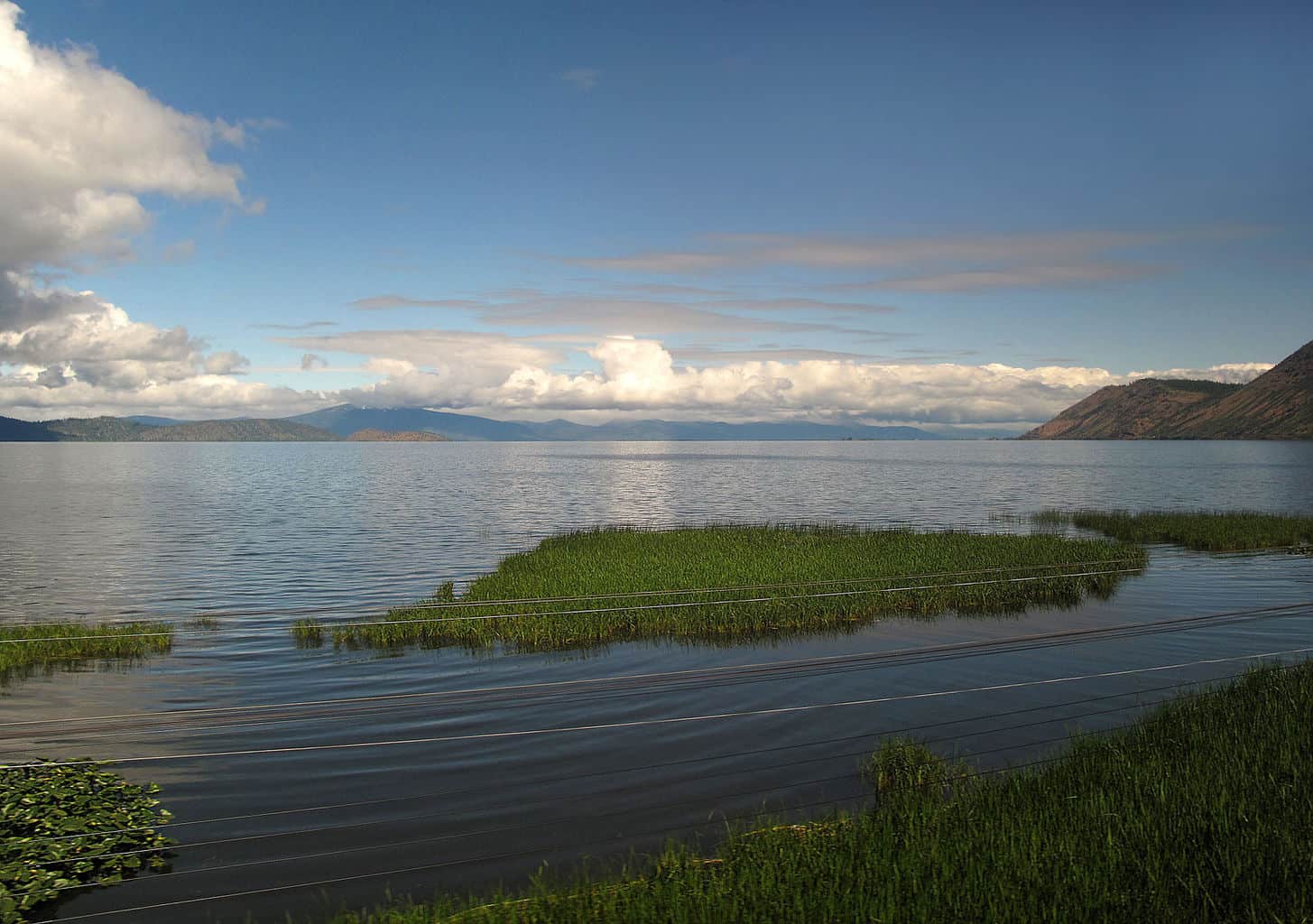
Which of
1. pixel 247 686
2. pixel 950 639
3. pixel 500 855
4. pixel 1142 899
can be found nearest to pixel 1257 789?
pixel 1142 899

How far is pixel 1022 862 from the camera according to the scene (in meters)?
10.7

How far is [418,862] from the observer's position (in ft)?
44.5

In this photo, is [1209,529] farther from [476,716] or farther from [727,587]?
[476,716]

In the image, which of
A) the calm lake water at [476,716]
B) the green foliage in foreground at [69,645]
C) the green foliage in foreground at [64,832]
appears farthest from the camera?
the green foliage in foreground at [69,645]

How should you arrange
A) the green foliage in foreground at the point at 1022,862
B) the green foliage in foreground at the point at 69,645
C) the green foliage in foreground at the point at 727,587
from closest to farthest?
the green foliage in foreground at the point at 1022,862 → the green foliage in foreground at the point at 69,645 → the green foliage in foreground at the point at 727,587

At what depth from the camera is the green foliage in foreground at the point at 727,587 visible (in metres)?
30.2

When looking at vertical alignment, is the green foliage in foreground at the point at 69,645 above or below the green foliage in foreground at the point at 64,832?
below

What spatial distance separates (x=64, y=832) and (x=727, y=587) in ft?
78.1

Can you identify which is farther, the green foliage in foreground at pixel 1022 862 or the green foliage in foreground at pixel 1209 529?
the green foliage in foreground at pixel 1209 529

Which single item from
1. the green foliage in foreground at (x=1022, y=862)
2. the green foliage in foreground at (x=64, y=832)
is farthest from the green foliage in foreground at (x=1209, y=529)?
the green foliage in foreground at (x=64, y=832)

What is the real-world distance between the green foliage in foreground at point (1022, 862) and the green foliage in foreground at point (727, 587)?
1702cm

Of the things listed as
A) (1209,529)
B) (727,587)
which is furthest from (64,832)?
(1209,529)

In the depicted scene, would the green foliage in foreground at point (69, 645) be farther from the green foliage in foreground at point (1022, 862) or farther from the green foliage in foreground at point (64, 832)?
the green foliage in foreground at point (1022, 862)

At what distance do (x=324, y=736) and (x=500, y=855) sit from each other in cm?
800
